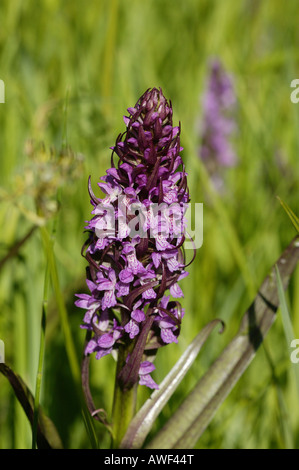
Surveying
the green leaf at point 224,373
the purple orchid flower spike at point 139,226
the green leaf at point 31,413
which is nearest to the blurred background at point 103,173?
the green leaf at point 224,373

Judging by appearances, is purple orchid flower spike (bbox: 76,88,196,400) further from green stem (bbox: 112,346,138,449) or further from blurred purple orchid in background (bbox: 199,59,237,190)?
blurred purple orchid in background (bbox: 199,59,237,190)

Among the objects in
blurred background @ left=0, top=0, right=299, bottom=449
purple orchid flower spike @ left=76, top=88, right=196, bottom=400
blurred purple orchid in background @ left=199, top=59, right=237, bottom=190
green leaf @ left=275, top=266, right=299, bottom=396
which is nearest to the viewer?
purple orchid flower spike @ left=76, top=88, right=196, bottom=400

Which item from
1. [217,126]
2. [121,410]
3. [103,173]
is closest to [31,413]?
[121,410]

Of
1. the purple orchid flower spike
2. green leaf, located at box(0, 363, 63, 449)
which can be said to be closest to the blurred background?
the purple orchid flower spike

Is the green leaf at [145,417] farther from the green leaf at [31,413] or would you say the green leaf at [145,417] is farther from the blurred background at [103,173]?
the blurred background at [103,173]

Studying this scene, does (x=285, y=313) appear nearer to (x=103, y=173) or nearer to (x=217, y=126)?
(x=103, y=173)

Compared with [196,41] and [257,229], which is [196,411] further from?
[196,41]
